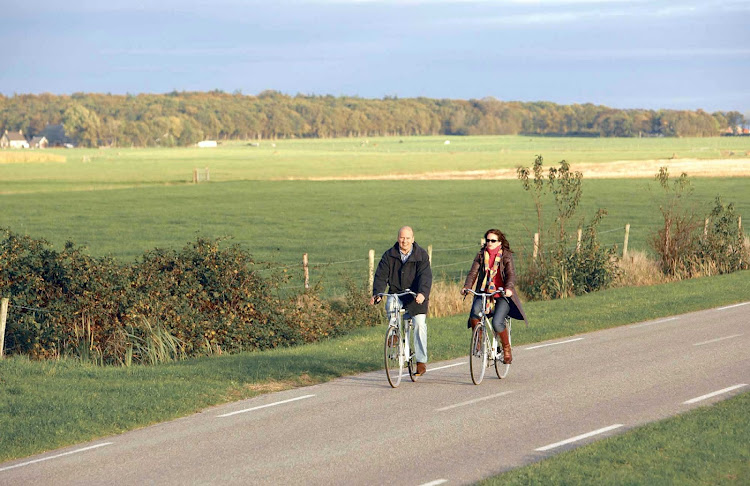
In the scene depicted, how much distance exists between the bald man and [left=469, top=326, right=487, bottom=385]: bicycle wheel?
656mm

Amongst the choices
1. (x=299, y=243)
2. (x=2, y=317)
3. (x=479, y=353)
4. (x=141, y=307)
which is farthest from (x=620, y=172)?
(x=479, y=353)

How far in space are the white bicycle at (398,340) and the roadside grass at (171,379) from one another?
4.39 feet

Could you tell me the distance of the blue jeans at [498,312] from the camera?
1353 cm

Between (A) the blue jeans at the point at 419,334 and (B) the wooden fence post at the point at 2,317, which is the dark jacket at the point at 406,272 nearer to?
(A) the blue jeans at the point at 419,334

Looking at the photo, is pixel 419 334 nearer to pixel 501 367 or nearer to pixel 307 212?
pixel 501 367

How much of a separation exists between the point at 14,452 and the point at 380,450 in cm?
357

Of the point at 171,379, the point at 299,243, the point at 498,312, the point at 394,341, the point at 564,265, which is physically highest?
the point at 498,312

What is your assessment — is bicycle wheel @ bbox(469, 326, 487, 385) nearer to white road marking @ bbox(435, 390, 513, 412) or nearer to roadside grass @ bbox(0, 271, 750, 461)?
white road marking @ bbox(435, 390, 513, 412)

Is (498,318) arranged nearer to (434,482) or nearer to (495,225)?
(434,482)

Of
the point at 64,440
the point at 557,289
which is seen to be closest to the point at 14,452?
the point at 64,440

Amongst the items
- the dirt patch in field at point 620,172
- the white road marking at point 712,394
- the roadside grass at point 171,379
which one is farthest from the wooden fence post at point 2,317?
the dirt patch in field at point 620,172

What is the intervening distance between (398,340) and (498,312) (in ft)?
4.72

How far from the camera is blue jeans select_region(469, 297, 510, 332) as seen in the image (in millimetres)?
13531

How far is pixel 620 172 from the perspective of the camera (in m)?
108
